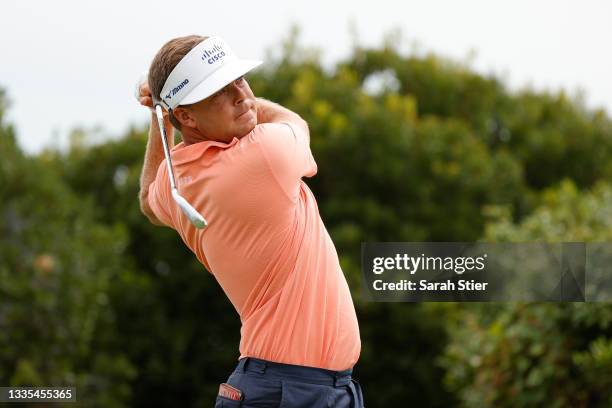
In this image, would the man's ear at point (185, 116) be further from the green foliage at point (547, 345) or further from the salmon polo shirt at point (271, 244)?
the green foliage at point (547, 345)

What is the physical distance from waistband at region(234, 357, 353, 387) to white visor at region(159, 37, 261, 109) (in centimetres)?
82

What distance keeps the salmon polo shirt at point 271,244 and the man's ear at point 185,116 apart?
3.2 inches

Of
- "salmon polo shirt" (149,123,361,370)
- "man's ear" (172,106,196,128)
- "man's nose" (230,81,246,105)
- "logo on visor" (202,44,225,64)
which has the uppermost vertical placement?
"logo on visor" (202,44,225,64)

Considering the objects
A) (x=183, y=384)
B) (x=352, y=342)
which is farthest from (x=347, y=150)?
(x=352, y=342)

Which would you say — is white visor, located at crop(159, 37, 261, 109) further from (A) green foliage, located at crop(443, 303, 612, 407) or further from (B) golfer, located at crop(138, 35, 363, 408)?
(A) green foliage, located at crop(443, 303, 612, 407)

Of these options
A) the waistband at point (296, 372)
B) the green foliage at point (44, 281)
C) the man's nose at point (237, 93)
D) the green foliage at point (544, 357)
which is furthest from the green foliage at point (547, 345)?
the green foliage at point (44, 281)

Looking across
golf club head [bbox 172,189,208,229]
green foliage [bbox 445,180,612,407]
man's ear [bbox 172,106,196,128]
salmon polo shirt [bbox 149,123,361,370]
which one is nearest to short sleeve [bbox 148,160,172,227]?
salmon polo shirt [bbox 149,123,361,370]

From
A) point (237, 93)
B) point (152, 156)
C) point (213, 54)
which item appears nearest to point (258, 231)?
point (237, 93)

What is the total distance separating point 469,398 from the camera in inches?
315

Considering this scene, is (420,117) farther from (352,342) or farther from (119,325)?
(352,342)

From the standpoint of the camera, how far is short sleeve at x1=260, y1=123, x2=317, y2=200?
311cm

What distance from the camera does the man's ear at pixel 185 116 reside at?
3252 millimetres

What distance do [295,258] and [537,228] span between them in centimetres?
513

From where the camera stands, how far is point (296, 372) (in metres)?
3.22
